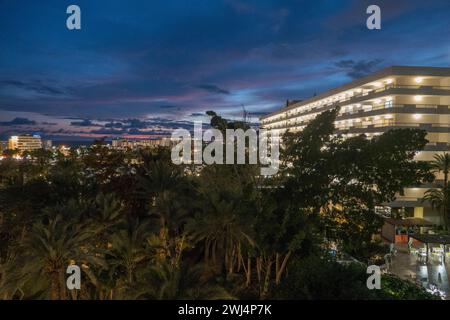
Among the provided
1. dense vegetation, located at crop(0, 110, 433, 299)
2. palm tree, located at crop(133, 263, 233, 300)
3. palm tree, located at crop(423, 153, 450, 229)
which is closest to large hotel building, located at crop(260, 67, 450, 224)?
palm tree, located at crop(423, 153, 450, 229)

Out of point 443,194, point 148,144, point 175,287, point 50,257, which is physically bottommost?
point 175,287

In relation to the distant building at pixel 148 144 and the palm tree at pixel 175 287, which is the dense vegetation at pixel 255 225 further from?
the distant building at pixel 148 144

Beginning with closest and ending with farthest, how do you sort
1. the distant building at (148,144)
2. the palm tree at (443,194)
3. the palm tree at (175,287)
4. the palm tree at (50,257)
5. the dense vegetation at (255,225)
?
the palm tree at (175,287) → the palm tree at (50,257) → the dense vegetation at (255,225) → the palm tree at (443,194) → the distant building at (148,144)

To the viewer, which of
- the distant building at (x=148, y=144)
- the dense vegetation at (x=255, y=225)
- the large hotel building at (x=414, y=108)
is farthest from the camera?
→ the distant building at (x=148, y=144)

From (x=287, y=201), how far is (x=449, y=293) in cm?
1107

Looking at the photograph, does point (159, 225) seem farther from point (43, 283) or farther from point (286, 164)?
point (286, 164)

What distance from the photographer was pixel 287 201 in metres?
15.2

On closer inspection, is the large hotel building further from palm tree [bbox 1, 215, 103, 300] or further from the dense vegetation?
palm tree [bbox 1, 215, 103, 300]

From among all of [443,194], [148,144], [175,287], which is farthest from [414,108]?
[148,144]

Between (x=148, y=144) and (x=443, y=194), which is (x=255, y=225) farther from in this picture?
(x=148, y=144)

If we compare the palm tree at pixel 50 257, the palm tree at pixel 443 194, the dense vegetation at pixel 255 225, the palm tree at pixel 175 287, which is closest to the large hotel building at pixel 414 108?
the palm tree at pixel 443 194

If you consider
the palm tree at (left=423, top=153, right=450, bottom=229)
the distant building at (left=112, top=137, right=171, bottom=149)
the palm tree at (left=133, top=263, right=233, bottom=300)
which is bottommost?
the palm tree at (left=133, top=263, right=233, bottom=300)

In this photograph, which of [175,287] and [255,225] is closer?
[175,287]

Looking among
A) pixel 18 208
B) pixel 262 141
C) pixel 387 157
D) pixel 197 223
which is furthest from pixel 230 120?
pixel 18 208
